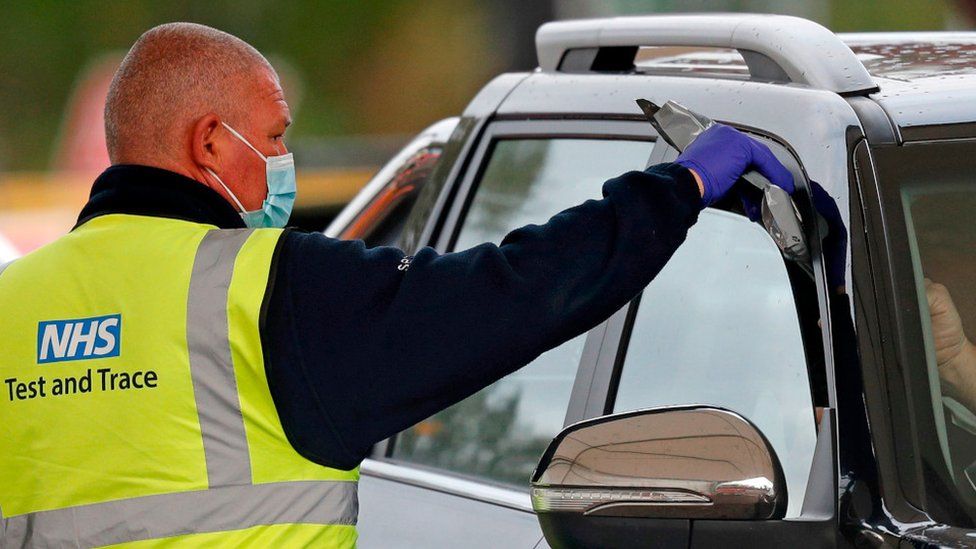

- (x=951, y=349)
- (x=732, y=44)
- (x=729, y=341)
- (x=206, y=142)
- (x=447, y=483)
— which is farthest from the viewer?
(x=447, y=483)

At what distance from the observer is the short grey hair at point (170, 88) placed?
220 centimetres

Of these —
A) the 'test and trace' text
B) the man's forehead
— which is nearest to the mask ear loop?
the man's forehead

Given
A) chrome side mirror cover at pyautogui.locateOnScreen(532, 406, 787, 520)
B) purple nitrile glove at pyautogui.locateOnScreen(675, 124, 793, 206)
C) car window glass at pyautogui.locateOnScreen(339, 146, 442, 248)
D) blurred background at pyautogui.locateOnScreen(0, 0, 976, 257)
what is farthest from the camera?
blurred background at pyautogui.locateOnScreen(0, 0, 976, 257)

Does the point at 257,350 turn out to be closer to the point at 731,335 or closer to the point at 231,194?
the point at 231,194

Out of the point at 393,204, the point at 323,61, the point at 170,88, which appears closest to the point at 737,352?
the point at 170,88

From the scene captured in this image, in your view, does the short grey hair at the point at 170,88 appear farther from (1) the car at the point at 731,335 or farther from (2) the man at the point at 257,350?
(1) the car at the point at 731,335

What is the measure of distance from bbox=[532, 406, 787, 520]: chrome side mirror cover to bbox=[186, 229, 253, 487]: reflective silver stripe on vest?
0.39 m

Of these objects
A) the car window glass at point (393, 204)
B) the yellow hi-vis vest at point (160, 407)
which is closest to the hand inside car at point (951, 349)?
the yellow hi-vis vest at point (160, 407)

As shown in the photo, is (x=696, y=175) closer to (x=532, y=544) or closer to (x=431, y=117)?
(x=532, y=544)

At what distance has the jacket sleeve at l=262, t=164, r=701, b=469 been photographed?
1972mm

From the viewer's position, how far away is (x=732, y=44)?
254cm

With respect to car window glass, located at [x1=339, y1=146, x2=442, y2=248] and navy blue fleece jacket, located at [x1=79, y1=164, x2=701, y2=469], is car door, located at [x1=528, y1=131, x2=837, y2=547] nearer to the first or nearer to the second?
navy blue fleece jacket, located at [x1=79, y1=164, x2=701, y2=469]

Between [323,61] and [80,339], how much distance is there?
968 centimetres

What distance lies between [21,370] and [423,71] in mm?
10070
